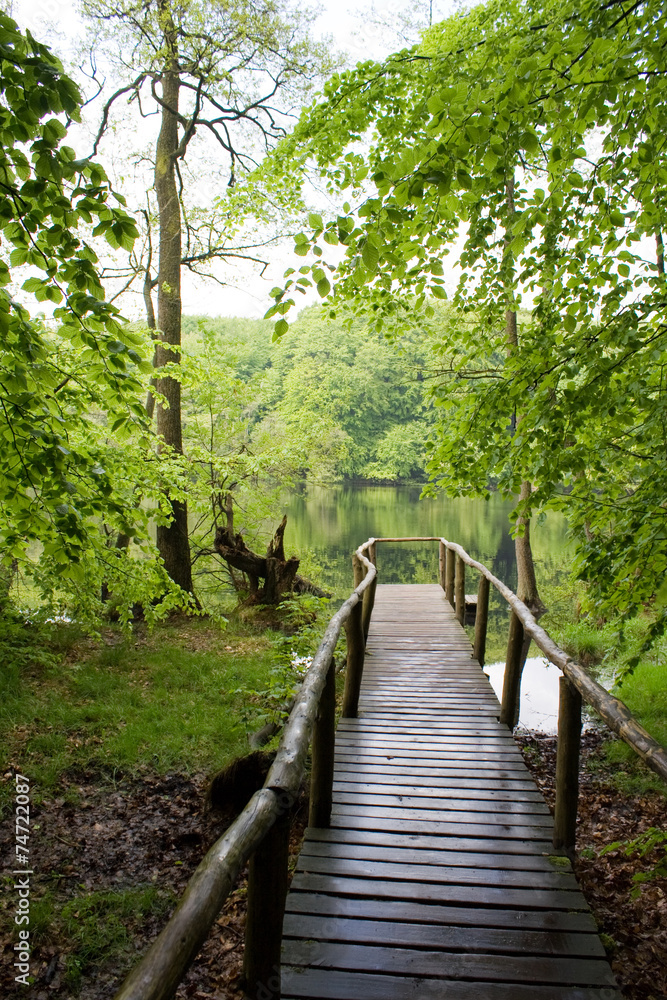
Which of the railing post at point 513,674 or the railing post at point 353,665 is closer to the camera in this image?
the railing post at point 513,674

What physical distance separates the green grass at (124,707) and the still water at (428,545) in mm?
3969

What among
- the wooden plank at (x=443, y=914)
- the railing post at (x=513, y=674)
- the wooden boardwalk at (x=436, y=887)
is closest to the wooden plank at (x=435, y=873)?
the wooden boardwalk at (x=436, y=887)

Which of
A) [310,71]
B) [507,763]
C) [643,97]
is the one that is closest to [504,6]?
[643,97]

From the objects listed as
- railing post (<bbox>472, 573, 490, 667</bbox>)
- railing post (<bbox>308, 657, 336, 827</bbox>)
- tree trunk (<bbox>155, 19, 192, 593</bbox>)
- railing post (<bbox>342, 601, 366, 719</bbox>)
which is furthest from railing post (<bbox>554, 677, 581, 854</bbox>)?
tree trunk (<bbox>155, 19, 192, 593</bbox>)

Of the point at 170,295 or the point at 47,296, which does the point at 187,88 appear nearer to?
the point at 170,295

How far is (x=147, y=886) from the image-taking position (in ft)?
12.9

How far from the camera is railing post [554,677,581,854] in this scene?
310 centimetres

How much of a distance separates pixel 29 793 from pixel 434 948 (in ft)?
11.6

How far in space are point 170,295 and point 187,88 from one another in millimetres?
4186

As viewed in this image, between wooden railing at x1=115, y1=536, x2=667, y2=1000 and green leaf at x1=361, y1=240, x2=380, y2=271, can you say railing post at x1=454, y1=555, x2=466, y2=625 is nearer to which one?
wooden railing at x1=115, y1=536, x2=667, y2=1000

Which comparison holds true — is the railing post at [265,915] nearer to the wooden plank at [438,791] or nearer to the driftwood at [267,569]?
the wooden plank at [438,791]

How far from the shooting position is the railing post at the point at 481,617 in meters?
6.54

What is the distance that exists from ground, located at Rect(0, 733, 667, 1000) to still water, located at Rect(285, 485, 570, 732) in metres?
3.33

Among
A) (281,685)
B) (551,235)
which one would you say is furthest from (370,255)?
(281,685)
